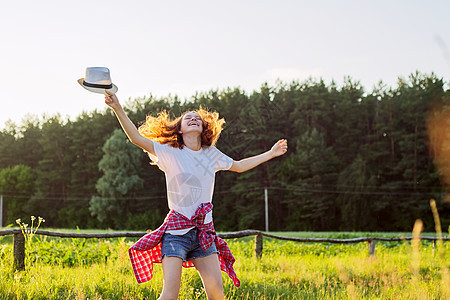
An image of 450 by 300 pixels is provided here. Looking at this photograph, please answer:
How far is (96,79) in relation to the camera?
3.50 metres

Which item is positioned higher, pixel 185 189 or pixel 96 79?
pixel 96 79

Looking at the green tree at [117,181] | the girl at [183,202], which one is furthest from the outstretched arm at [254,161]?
the green tree at [117,181]

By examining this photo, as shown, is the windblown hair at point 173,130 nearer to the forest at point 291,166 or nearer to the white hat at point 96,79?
the white hat at point 96,79

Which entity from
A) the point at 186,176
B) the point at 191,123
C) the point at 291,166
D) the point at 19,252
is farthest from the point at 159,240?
the point at 291,166

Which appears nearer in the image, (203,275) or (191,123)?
(203,275)

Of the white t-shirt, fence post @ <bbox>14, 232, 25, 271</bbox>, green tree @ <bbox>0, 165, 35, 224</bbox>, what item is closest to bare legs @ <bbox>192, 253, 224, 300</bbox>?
the white t-shirt

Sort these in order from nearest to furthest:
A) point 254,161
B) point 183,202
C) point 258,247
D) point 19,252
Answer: point 183,202 → point 254,161 → point 19,252 → point 258,247

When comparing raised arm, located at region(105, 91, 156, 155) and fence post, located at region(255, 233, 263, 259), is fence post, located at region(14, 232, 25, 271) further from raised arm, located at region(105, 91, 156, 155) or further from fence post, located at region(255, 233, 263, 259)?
fence post, located at region(255, 233, 263, 259)

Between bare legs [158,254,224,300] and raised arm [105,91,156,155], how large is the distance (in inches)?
36.1

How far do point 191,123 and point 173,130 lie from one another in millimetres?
186

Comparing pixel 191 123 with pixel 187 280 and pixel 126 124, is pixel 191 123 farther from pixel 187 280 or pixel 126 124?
pixel 187 280

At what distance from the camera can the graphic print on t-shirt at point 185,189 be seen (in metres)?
3.89

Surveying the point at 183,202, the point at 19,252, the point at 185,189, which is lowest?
the point at 19,252

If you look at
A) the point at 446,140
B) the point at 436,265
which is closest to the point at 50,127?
the point at 446,140
